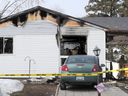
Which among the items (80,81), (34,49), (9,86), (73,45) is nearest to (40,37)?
(34,49)

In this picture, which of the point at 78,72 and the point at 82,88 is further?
the point at 82,88

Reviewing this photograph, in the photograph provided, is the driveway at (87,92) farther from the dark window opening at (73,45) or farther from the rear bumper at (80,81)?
the dark window opening at (73,45)

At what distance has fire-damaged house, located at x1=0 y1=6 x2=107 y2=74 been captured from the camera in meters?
25.1

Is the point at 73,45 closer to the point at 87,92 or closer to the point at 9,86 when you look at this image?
the point at 87,92

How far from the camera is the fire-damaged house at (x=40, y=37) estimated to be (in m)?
25.1

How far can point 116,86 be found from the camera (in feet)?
67.8

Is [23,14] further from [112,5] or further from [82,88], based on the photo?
[112,5]

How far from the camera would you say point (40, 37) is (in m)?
25.2

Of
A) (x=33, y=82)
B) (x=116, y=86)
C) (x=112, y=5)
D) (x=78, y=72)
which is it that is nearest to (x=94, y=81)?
(x=78, y=72)

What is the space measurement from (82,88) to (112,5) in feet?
164

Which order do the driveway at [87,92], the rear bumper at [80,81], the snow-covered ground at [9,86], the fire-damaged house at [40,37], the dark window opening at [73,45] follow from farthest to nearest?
the dark window opening at [73,45] → the fire-damaged house at [40,37] → the rear bumper at [80,81] → the driveway at [87,92] → the snow-covered ground at [9,86]

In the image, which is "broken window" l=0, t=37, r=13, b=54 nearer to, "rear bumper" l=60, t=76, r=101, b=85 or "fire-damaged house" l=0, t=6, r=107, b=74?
"fire-damaged house" l=0, t=6, r=107, b=74

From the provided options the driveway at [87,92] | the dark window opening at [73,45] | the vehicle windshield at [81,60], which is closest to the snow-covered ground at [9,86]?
the driveway at [87,92]

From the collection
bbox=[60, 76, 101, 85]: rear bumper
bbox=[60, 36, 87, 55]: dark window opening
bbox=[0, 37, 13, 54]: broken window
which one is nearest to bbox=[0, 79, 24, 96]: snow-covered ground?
bbox=[60, 76, 101, 85]: rear bumper
